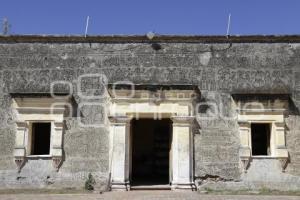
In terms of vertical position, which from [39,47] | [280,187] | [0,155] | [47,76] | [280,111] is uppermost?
[39,47]

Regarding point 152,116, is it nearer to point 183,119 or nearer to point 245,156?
point 183,119

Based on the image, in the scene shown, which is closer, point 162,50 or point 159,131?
point 162,50

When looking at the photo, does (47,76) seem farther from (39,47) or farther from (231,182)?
(231,182)

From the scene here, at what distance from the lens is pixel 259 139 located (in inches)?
508

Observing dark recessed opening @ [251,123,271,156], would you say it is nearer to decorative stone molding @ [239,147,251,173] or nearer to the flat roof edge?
decorative stone molding @ [239,147,251,173]

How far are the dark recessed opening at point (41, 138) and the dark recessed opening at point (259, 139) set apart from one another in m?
5.78

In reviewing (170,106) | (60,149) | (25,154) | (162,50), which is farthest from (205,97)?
(25,154)

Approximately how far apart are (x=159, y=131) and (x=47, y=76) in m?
4.42

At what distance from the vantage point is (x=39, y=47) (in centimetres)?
1300

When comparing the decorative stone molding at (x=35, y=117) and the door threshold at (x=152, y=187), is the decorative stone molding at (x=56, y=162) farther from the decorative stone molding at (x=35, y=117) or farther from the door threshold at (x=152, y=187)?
the door threshold at (x=152, y=187)

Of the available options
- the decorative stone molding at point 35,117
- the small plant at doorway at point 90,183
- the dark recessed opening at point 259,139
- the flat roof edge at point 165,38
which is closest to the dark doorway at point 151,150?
the small plant at doorway at point 90,183

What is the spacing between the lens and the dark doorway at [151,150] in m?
15.3

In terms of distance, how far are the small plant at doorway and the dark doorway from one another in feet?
8.81

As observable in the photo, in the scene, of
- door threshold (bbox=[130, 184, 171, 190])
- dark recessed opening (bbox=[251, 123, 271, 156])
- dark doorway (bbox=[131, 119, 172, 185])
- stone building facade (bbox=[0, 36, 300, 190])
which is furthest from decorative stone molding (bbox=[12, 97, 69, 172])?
dark recessed opening (bbox=[251, 123, 271, 156])
